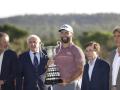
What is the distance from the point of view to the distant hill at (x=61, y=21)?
234ft

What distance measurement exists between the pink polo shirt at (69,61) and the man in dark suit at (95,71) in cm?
27

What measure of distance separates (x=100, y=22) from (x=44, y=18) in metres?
9.02

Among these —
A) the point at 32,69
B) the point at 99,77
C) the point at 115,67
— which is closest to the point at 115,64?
the point at 115,67

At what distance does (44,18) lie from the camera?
257ft

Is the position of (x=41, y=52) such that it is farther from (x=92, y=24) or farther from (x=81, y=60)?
(x=92, y=24)

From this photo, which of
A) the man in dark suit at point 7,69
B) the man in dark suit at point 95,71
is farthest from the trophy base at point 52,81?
the man in dark suit at point 7,69

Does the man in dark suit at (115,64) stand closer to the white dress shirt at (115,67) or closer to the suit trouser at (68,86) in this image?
the white dress shirt at (115,67)

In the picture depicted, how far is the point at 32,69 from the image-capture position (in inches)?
452

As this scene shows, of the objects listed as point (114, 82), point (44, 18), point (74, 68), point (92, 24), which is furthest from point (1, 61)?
point (44, 18)

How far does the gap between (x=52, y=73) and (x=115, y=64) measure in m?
1.53

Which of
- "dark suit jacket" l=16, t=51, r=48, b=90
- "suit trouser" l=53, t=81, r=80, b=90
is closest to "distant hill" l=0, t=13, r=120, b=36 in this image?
"dark suit jacket" l=16, t=51, r=48, b=90

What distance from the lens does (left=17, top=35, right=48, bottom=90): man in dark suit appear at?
11469 mm

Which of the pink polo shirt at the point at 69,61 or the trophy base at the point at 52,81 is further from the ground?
the pink polo shirt at the point at 69,61

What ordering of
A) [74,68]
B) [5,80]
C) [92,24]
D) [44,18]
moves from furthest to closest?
[44,18]
[92,24]
[5,80]
[74,68]
